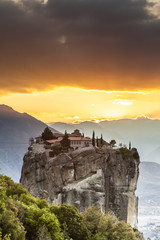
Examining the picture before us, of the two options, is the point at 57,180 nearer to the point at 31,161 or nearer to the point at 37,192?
the point at 37,192

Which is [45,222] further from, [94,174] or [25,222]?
[94,174]

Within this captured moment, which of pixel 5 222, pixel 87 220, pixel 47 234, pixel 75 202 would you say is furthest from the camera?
pixel 75 202

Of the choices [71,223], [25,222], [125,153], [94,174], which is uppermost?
[125,153]

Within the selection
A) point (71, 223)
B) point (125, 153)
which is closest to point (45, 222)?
point (71, 223)

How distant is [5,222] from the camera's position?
3259 centimetres

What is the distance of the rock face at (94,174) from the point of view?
79.1 m

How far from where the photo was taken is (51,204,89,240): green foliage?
42.2 meters

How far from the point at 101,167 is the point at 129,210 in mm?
12085

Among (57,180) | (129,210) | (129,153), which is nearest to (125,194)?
(129,210)

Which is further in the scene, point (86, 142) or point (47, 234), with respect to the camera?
point (86, 142)

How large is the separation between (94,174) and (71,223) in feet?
123

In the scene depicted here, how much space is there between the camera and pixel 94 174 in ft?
263

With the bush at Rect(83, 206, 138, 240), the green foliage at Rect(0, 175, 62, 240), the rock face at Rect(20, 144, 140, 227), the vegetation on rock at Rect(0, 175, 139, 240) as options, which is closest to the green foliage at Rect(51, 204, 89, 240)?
the vegetation on rock at Rect(0, 175, 139, 240)

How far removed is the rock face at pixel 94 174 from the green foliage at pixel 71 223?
98.5 feet
